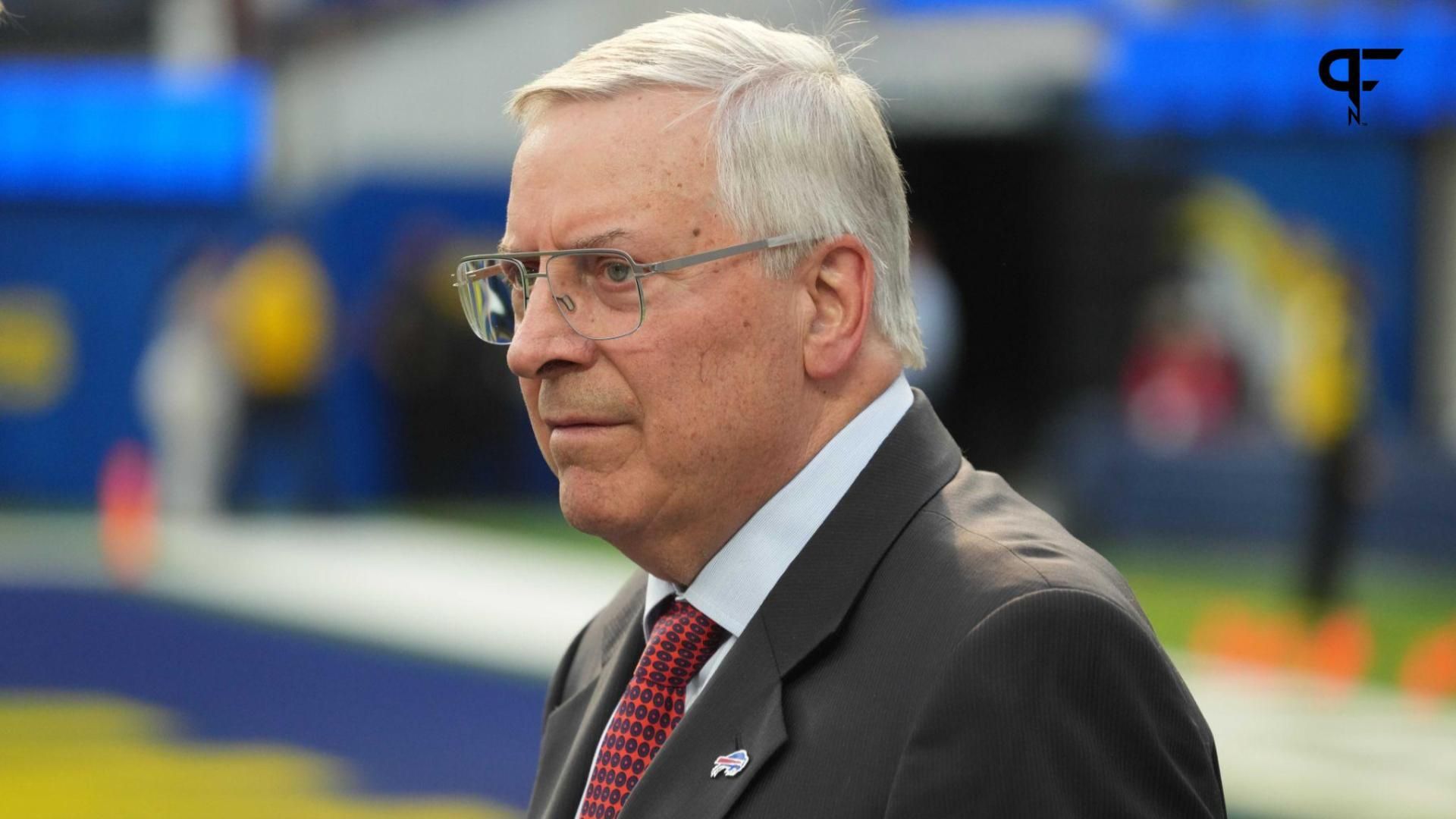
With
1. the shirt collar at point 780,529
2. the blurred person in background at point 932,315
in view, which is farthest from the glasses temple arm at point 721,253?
the blurred person in background at point 932,315

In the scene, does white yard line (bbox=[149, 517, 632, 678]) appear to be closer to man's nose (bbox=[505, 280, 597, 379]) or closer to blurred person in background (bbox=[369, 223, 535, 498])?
blurred person in background (bbox=[369, 223, 535, 498])

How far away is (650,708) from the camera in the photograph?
94.7 inches

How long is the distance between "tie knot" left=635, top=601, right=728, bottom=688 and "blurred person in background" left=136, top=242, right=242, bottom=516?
1610cm

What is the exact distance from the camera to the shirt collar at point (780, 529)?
2391mm

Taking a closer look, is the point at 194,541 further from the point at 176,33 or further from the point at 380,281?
the point at 176,33

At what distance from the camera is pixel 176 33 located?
2362 cm

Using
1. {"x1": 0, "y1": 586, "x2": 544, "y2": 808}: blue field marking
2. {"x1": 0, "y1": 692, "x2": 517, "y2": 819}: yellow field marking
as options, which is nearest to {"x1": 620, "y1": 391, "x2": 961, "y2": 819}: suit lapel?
{"x1": 0, "y1": 692, "x2": 517, "y2": 819}: yellow field marking

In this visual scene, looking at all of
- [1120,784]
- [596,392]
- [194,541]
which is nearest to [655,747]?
[596,392]

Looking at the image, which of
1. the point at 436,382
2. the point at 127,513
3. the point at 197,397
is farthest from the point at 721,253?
the point at 436,382

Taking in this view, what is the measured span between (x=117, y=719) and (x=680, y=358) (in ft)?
26.3

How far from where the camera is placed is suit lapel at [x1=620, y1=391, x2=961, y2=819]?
2215 millimetres

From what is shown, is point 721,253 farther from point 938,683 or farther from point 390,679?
point 390,679

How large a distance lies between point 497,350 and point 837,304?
683 inches

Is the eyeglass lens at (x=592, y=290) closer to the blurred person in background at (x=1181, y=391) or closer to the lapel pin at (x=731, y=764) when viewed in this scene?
the lapel pin at (x=731, y=764)
